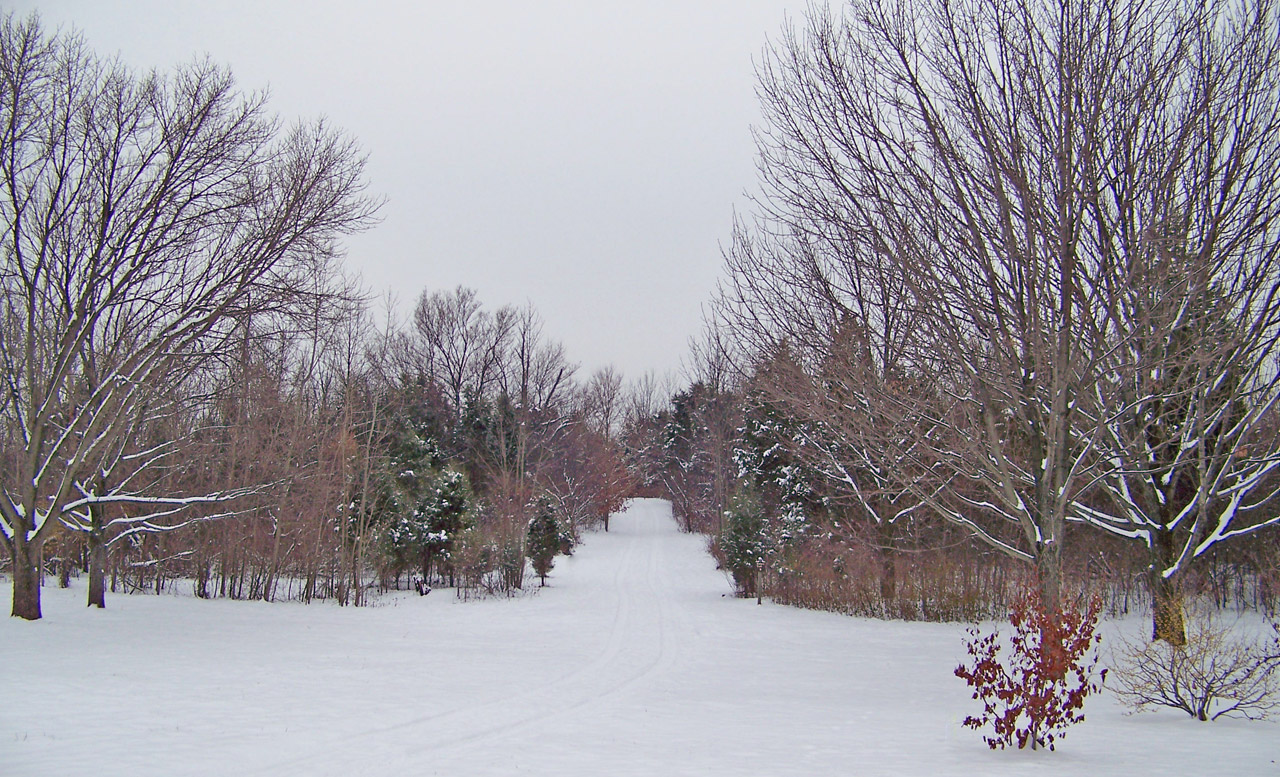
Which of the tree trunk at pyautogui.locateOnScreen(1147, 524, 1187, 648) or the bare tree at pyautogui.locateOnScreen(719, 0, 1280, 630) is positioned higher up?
the bare tree at pyautogui.locateOnScreen(719, 0, 1280, 630)

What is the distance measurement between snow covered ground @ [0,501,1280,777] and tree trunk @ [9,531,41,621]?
38 centimetres

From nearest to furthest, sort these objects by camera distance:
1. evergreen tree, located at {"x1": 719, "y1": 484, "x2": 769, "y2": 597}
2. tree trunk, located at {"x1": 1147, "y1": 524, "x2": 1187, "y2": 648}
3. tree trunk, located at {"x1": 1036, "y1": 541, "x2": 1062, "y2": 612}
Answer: tree trunk, located at {"x1": 1036, "y1": 541, "x2": 1062, "y2": 612} → tree trunk, located at {"x1": 1147, "y1": 524, "x2": 1187, "y2": 648} → evergreen tree, located at {"x1": 719, "y1": 484, "x2": 769, "y2": 597}

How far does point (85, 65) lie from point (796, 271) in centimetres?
1265

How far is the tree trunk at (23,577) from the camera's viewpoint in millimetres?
12641

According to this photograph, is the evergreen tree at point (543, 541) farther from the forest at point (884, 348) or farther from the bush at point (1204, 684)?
the bush at point (1204, 684)

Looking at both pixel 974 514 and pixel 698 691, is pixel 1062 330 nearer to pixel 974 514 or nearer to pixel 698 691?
pixel 698 691

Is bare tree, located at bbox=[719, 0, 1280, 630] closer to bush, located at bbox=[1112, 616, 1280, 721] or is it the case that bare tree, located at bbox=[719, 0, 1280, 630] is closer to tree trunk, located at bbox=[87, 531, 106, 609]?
bush, located at bbox=[1112, 616, 1280, 721]

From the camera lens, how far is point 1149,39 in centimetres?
893

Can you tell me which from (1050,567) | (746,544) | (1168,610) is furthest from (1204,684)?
(746,544)

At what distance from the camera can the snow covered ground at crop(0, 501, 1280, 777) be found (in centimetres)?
612

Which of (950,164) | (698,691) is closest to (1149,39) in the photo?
(950,164)

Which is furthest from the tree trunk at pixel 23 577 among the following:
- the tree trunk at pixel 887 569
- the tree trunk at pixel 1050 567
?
the tree trunk at pixel 887 569

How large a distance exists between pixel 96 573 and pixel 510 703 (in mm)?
11547

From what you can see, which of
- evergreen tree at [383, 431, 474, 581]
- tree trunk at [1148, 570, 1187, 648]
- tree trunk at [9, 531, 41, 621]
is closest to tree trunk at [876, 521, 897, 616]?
tree trunk at [1148, 570, 1187, 648]
